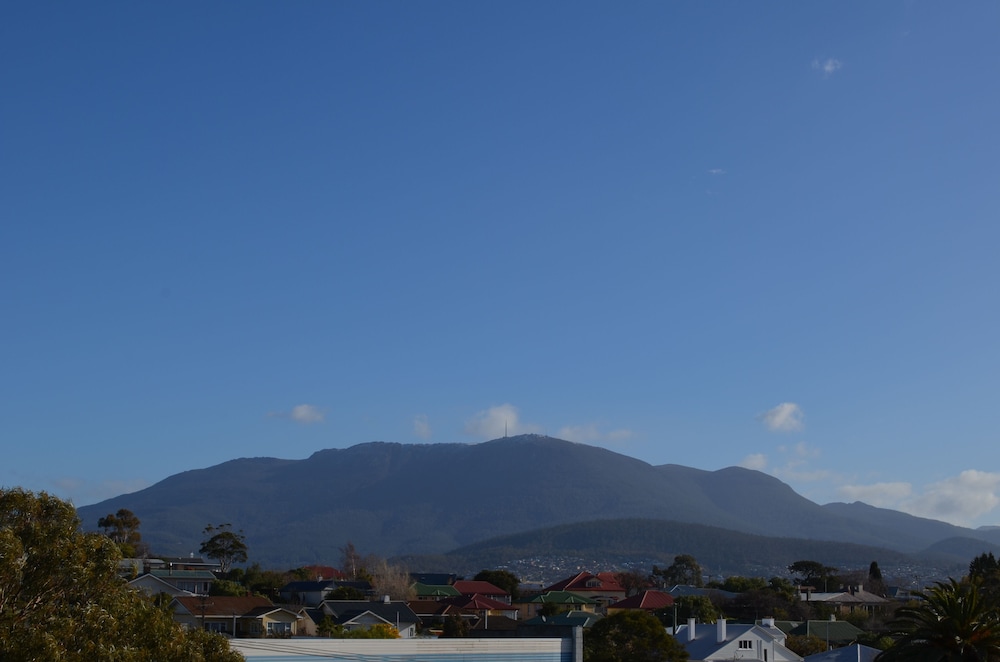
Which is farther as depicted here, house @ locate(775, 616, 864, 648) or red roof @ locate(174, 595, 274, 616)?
house @ locate(775, 616, 864, 648)

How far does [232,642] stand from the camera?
3281cm

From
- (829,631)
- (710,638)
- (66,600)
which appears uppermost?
(66,600)

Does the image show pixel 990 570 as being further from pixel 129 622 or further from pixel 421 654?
pixel 129 622

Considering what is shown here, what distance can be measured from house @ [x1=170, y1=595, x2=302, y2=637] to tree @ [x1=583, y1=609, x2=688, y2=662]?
33274 millimetres

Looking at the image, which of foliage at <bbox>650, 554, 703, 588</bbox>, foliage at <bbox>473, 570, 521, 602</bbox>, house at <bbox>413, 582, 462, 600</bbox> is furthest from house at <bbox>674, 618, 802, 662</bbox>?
foliage at <bbox>650, 554, 703, 588</bbox>

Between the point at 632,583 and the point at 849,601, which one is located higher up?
the point at 632,583

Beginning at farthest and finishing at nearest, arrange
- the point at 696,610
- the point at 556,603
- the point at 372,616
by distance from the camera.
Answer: the point at 556,603 < the point at 696,610 < the point at 372,616

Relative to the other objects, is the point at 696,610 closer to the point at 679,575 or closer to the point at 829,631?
the point at 829,631

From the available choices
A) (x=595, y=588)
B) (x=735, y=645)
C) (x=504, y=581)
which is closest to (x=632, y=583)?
(x=595, y=588)

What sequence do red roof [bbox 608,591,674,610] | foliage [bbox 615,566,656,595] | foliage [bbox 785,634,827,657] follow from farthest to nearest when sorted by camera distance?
foliage [bbox 615,566,656,595]
red roof [bbox 608,591,674,610]
foliage [bbox 785,634,827,657]

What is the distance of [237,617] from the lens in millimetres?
75938

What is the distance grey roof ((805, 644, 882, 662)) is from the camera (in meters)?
55.7

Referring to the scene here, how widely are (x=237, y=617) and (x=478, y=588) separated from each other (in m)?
52.0

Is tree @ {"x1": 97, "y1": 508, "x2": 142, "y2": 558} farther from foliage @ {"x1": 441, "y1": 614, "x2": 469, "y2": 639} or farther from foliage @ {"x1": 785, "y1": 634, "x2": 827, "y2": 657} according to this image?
foliage @ {"x1": 785, "y1": 634, "x2": 827, "y2": 657}
